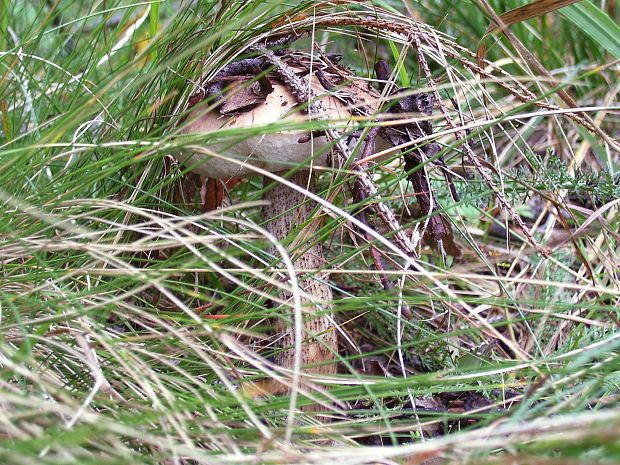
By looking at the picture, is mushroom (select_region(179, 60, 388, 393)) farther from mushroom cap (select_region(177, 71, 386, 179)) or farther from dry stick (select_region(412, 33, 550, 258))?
dry stick (select_region(412, 33, 550, 258))

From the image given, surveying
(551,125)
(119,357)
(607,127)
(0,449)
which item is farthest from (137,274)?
(607,127)

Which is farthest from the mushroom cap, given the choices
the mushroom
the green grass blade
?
the green grass blade

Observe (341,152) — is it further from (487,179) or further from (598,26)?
(598,26)

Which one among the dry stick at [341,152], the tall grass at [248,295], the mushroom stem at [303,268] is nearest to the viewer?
the tall grass at [248,295]

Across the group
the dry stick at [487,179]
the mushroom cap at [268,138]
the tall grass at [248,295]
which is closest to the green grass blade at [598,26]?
the tall grass at [248,295]

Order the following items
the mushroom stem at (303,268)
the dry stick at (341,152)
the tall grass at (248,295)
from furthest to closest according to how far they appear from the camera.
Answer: the mushroom stem at (303,268)
the dry stick at (341,152)
the tall grass at (248,295)

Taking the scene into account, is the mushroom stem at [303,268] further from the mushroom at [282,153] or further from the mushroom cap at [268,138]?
the mushroom cap at [268,138]
